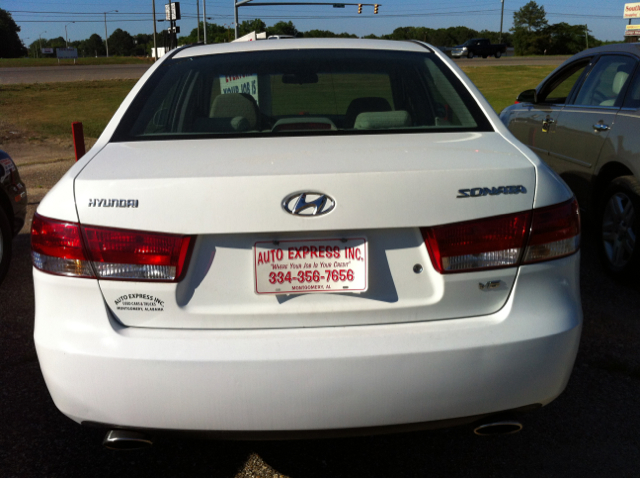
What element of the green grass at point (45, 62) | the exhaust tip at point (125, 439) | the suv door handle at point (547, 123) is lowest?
the green grass at point (45, 62)

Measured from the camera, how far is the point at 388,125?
2.76 metres

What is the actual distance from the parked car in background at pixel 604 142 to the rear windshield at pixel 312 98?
205 centimetres

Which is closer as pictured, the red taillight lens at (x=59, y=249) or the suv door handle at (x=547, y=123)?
the red taillight lens at (x=59, y=249)

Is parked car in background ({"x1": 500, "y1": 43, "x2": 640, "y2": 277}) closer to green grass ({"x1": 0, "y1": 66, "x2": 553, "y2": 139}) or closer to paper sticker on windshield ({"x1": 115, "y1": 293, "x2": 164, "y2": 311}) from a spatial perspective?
paper sticker on windshield ({"x1": 115, "y1": 293, "x2": 164, "y2": 311})

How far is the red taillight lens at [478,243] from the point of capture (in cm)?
200

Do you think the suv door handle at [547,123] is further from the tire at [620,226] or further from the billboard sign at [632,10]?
the billboard sign at [632,10]

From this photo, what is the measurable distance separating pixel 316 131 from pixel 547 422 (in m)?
1.66

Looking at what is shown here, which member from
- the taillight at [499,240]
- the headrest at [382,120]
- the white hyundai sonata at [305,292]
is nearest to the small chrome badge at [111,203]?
the white hyundai sonata at [305,292]

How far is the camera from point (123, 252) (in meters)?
1.98

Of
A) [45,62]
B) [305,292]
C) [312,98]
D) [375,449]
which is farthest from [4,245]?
[45,62]

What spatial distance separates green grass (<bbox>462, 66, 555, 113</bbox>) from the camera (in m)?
21.9

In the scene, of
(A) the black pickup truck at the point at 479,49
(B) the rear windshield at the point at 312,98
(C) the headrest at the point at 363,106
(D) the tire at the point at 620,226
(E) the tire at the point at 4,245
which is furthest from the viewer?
(A) the black pickup truck at the point at 479,49

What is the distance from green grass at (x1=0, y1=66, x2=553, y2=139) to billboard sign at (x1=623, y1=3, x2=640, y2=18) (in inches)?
693

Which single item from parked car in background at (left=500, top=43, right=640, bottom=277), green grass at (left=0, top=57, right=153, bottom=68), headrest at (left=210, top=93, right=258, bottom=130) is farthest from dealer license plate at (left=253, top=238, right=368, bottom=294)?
green grass at (left=0, top=57, right=153, bottom=68)
